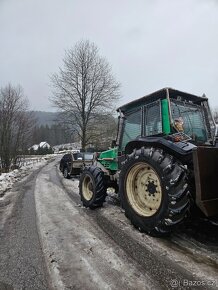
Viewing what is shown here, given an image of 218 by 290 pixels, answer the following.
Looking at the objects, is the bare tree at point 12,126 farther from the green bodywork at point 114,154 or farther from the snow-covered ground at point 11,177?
the green bodywork at point 114,154

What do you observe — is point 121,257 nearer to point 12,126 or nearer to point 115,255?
point 115,255

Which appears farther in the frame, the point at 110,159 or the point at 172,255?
the point at 110,159

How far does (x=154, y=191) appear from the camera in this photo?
13.5ft

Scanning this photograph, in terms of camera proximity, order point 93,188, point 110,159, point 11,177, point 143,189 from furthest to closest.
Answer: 1. point 11,177
2. point 110,159
3. point 93,188
4. point 143,189

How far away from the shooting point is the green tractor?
11.2 ft

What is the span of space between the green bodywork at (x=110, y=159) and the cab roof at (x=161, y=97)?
1.18 m

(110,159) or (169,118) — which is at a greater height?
(169,118)

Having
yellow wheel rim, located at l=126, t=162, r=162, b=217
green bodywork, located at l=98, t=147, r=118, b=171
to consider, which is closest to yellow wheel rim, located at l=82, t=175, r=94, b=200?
green bodywork, located at l=98, t=147, r=118, b=171

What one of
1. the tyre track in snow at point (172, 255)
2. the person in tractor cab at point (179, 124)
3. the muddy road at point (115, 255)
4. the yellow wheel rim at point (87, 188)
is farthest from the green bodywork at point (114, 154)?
the tyre track in snow at point (172, 255)

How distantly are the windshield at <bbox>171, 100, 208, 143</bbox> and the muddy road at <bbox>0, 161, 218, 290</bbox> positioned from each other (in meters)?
1.60


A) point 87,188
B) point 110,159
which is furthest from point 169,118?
point 87,188

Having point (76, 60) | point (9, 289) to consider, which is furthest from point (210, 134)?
A: point (76, 60)

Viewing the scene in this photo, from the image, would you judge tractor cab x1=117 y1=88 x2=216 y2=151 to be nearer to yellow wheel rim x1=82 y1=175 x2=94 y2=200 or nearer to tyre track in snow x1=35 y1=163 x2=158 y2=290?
yellow wheel rim x1=82 y1=175 x2=94 y2=200

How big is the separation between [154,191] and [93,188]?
2.25m
